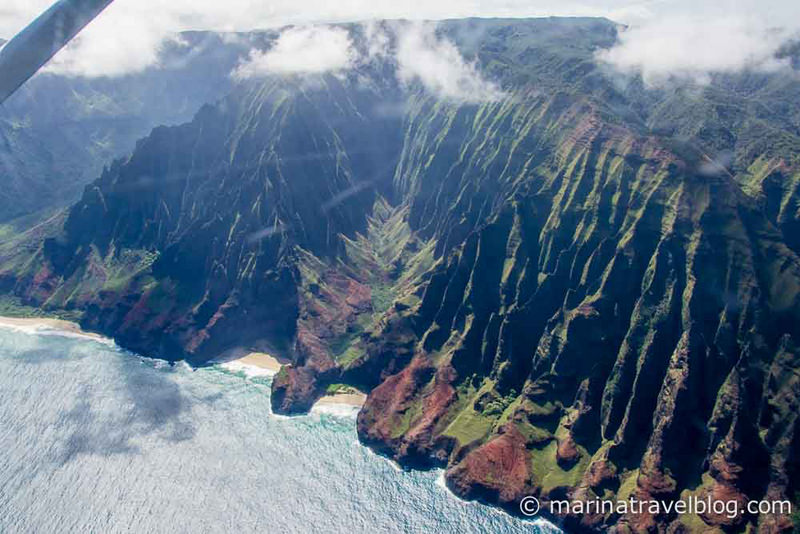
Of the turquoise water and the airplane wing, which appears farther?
the turquoise water

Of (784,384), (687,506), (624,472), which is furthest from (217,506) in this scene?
(784,384)

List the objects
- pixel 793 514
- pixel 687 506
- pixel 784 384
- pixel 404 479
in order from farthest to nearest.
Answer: pixel 404 479 < pixel 784 384 < pixel 687 506 < pixel 793 514

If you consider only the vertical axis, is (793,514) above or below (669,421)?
below

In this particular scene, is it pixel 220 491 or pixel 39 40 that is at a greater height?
pixel 39 40

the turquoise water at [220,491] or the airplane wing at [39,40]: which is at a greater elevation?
the airplane wing at [39,40]

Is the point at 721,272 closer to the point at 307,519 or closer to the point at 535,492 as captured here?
the point at 535,492

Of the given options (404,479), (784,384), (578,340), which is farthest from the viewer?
(578,340)

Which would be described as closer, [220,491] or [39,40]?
[39,40]

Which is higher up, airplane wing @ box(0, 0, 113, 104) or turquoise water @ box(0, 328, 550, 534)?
airplane wing @ box(0, 0, 113, 104)
